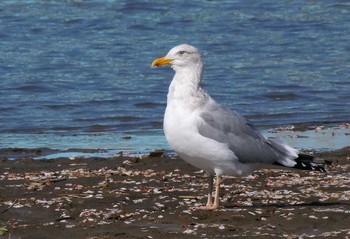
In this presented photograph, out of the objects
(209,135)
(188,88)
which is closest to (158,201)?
(209,135)

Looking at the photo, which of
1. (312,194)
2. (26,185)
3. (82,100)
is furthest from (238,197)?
(82,100)

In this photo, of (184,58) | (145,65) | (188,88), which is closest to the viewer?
(188,88)

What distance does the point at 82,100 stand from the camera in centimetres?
1623

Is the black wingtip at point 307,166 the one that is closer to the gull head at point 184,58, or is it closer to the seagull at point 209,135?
the seagull at point 209,135

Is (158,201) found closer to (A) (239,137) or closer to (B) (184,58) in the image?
(A) (239,137)

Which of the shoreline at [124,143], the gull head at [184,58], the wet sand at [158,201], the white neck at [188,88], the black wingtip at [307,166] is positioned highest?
the gull head at [184,58]

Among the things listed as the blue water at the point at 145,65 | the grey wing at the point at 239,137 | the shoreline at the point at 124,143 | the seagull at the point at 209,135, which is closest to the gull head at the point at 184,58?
the seagull at the point at 209,135

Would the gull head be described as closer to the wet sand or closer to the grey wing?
the grey wing

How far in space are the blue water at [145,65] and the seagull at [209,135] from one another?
3378 millimetres

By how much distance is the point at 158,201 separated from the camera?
8.85m

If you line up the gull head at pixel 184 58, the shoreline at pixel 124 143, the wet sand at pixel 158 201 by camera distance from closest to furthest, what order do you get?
the wet sand at pixel 158 201, the gull head at pixel 184 58, the shoreline at pixel 124 143

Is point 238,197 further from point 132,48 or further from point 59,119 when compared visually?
point 132,48

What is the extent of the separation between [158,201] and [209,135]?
2.67 feet

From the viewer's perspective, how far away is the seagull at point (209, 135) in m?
8.38
